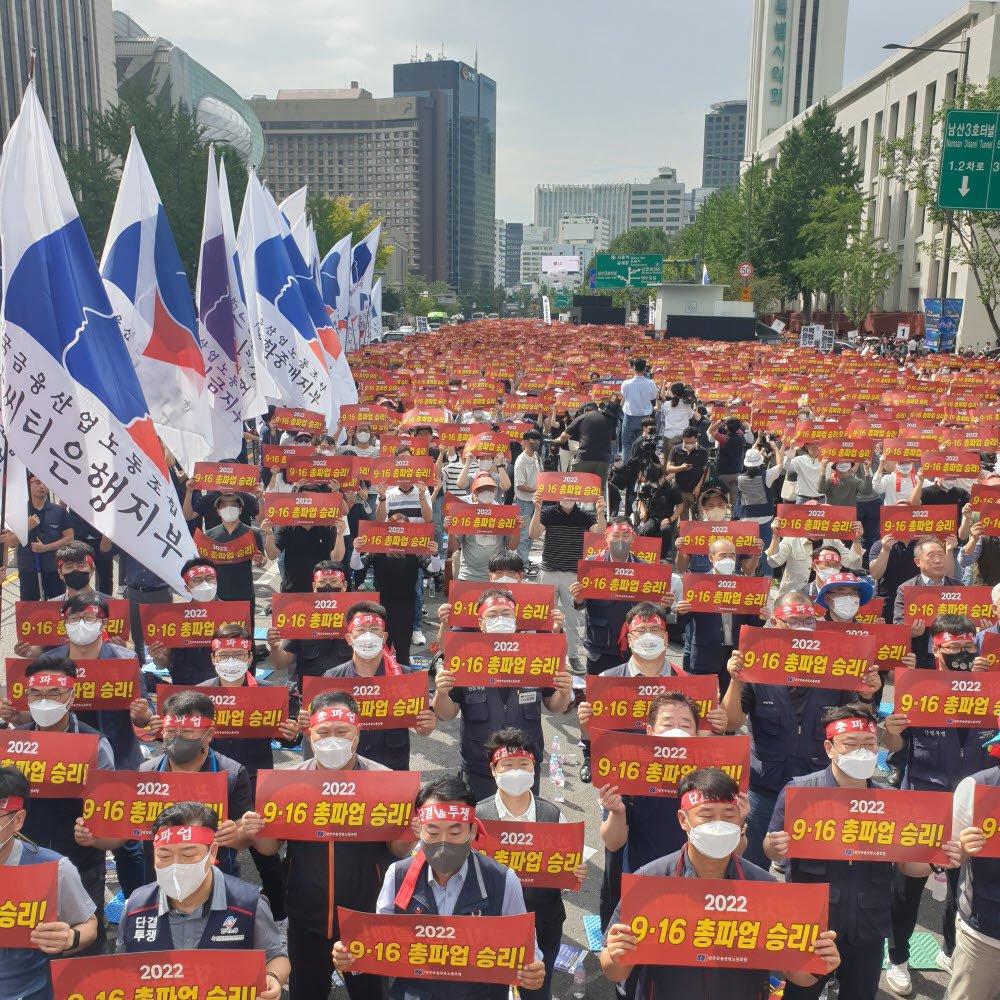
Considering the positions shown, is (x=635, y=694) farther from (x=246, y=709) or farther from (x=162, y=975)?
(x=162, y=975)

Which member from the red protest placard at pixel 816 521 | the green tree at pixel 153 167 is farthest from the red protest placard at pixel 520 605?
the green tree at pixel 153 167

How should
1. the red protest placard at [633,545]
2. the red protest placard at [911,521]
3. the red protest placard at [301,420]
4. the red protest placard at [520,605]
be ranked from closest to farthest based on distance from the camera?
the red protest placard at [520,605]
the red protest placard at [633,545]
the red protest placard at [911,521]
the red protest placard at [301,420]

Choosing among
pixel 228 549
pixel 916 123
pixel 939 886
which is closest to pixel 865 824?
pixel 939 886

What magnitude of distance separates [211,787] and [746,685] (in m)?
3.15

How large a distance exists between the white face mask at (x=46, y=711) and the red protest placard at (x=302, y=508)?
3983mm

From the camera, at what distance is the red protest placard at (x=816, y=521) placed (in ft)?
30.9

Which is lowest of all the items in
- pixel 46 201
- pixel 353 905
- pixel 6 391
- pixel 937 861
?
pixel 353 905

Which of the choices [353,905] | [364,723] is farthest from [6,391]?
[353,905]

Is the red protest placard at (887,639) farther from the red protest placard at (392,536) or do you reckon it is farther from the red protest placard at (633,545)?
the red protest placard at (392,536)

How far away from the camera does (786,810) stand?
466 cm

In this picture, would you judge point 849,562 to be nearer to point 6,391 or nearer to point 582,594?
point 582,594

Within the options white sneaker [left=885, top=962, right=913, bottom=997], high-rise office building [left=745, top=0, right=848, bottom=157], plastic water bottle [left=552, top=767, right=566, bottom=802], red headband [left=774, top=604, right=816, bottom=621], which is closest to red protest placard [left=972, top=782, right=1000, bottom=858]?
white sneaker [left=885, top=962, right=913, bottom=997]

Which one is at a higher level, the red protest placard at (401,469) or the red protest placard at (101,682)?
the red protest placard at (401,469)

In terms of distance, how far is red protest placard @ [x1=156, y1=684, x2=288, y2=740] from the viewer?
5805 millimetres
